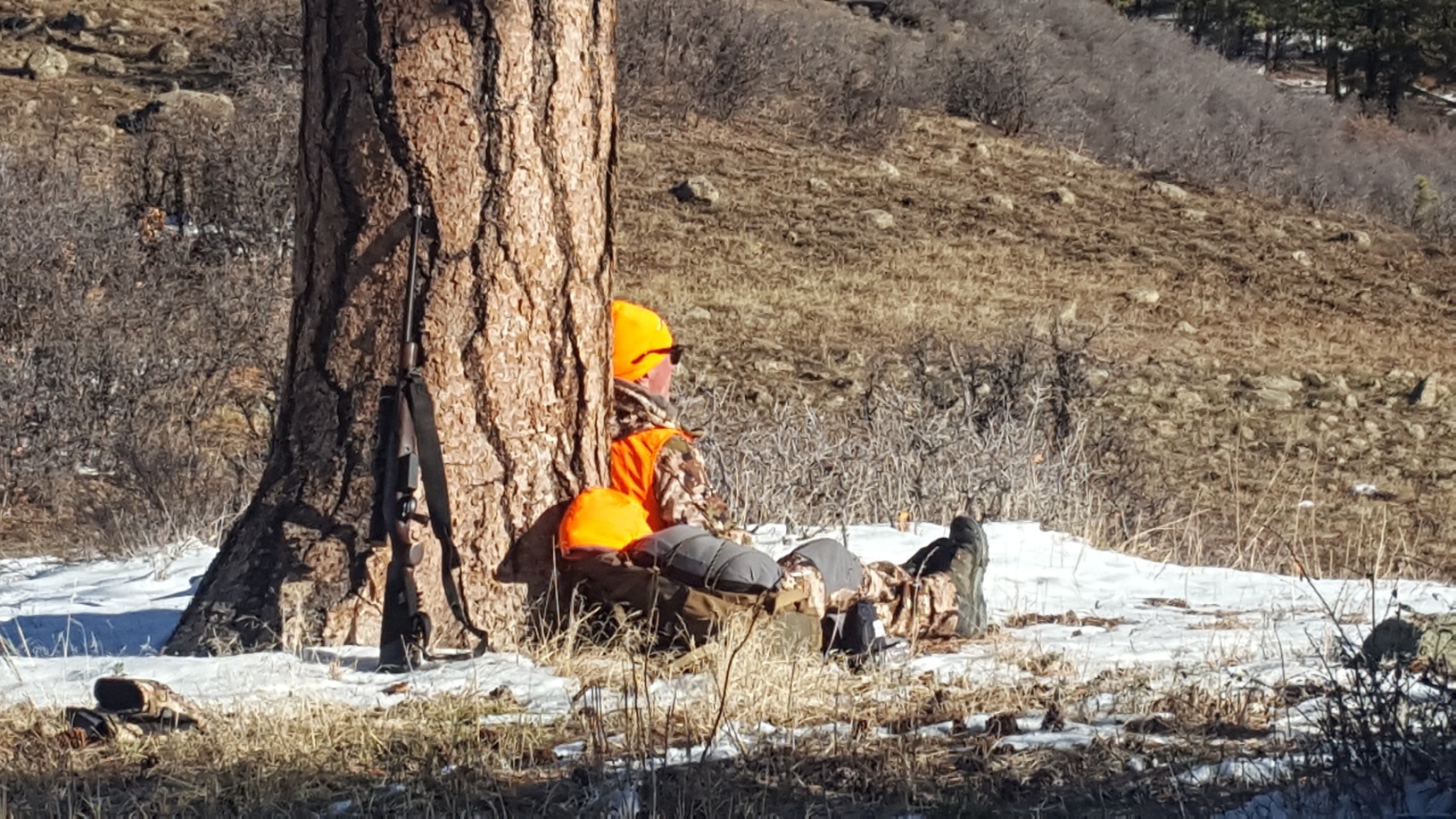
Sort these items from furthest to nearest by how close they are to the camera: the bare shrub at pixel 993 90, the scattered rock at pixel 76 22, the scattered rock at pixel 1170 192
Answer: the bare shrub at pixel 993 90 < the scattered rock at pixel 1170 192 < the scattered rock at pixel 76 22

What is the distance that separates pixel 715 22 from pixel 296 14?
498 cm

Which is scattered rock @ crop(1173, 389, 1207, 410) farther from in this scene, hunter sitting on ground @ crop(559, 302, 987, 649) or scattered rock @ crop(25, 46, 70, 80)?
scattered rock @ crop(25, 46, 70, 80)

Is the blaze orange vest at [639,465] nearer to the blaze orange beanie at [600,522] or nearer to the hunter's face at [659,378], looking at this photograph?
the blaze orange beanie at [600,522]

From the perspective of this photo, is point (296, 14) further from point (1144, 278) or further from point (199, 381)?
point (1144, 278)

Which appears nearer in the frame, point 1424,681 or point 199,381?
point 1424,681

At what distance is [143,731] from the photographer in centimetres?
364

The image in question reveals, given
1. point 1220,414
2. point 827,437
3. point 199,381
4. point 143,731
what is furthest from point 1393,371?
point 143,731

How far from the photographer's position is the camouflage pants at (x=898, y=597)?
486 cm

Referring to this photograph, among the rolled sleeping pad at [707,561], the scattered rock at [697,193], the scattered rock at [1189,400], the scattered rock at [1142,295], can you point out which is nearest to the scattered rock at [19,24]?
the scattered rock at [697,193]

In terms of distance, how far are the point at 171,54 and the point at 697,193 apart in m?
5.22

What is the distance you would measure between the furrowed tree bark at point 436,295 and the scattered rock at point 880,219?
12.5m

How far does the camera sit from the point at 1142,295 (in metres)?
16.4

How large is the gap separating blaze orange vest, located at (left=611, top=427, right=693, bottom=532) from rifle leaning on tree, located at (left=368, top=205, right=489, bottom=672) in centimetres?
61

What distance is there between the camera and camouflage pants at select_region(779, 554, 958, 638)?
486 centimetres
